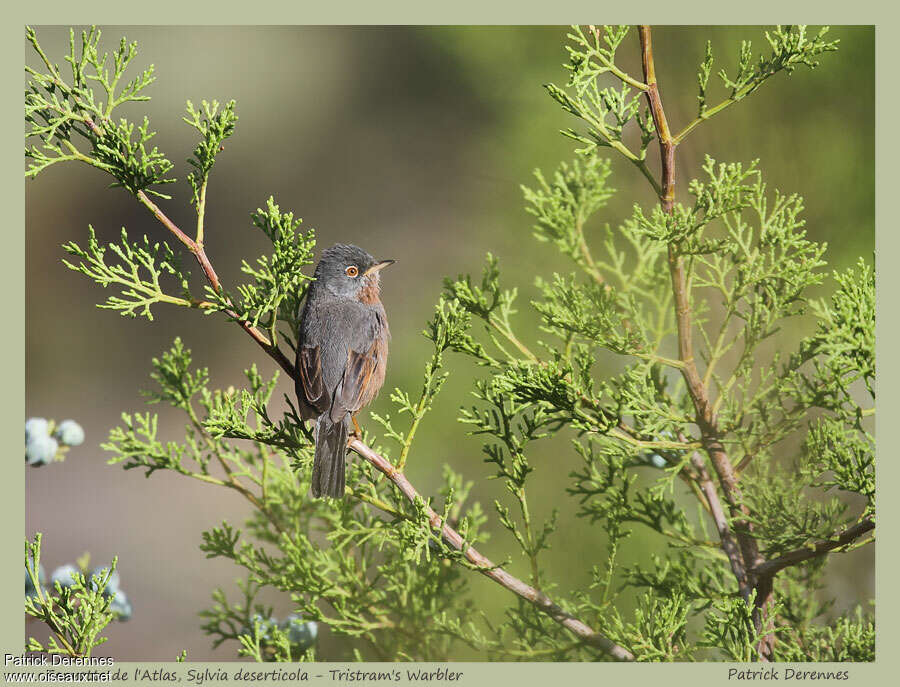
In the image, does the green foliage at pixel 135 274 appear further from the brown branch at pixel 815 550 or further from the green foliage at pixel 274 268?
the brown branch at pixel 815 550

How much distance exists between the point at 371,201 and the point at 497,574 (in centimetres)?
356

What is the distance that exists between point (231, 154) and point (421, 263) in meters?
1.82

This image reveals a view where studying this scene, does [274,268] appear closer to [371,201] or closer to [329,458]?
[329,458]

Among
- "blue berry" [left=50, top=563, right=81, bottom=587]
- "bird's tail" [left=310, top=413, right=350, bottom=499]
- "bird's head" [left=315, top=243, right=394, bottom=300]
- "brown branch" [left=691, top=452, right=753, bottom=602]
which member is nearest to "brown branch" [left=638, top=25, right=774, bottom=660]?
"brown branch" [left=691, top=452, right=753, bottom=602]

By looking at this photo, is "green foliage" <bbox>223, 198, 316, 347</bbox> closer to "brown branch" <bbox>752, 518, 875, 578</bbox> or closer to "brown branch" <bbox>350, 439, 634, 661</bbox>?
"brown branch" <bbox>350, 439, 634, 661</bbox>

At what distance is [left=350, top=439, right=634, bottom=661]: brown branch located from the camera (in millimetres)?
1623

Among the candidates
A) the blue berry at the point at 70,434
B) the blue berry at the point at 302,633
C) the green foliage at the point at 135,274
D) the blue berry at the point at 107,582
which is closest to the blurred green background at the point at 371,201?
the blue berry at the point at 302,633

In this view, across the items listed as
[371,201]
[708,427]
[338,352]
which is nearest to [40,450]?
[338,352]

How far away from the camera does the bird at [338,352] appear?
5.88 feet

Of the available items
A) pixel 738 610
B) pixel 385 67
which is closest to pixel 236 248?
pixel 385 67

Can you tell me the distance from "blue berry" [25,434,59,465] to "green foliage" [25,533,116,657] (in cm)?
16

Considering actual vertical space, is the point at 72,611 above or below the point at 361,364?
below

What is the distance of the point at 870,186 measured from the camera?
7.75ft

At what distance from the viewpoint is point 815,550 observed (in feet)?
5.06
